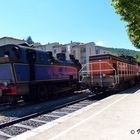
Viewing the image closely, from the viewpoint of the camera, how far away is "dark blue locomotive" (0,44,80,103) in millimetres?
14359

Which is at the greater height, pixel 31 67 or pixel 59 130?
pixel 31 67

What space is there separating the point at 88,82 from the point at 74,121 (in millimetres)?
10361

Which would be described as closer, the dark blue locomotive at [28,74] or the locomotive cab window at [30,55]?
the dark blue locomotive at [28,74]

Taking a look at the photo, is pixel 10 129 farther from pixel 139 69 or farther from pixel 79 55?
pixel 79 55

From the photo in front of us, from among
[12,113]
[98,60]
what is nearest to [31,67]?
[12,113]

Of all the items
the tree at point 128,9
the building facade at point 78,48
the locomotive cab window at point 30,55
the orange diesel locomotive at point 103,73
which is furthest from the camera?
the building facade at point 78,48

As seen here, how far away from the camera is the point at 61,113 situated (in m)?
11.9

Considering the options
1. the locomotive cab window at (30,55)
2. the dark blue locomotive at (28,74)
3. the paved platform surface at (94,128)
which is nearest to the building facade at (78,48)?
the dark blue locomotive at (28,74)

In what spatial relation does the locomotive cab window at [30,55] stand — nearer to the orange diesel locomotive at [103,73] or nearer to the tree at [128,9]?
the orange diesel locomotive at [103,73]

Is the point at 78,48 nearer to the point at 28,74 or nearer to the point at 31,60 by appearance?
the point at 31,60

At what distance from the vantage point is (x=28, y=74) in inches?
605

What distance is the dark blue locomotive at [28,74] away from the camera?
47.1 ft

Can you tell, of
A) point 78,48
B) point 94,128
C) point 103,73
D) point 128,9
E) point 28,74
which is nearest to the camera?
Answer: point 94,128


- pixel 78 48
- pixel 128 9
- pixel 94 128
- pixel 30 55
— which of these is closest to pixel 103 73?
pixel 30 55
